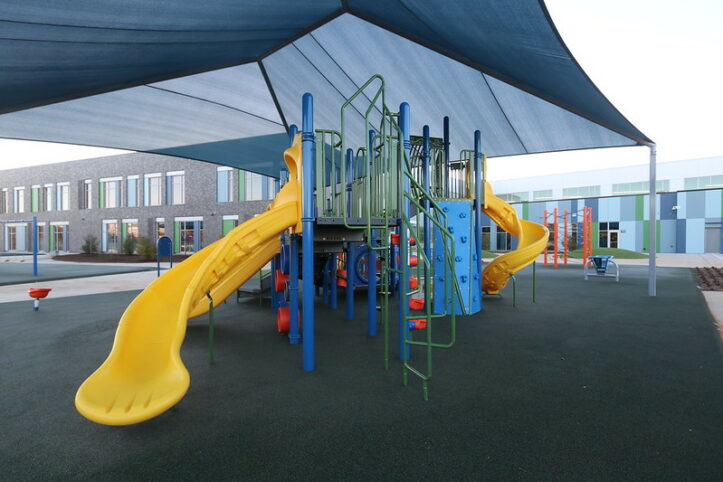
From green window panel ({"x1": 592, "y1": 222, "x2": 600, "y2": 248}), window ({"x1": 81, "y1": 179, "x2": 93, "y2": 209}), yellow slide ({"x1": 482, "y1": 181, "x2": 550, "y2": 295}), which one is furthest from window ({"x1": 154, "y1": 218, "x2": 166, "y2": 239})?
green window panel ({"x1": 592, "y1": 222, "x2": 600, "y2": 248})

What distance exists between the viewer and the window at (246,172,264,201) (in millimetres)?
23875

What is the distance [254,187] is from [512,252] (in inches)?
786

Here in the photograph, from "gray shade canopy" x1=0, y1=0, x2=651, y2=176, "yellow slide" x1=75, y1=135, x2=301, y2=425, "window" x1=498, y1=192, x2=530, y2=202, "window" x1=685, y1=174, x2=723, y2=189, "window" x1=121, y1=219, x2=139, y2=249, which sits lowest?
"yellow slide" x1=75, y1=135, x2=301, y2=425

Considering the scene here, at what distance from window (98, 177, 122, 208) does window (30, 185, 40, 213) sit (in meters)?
7.65

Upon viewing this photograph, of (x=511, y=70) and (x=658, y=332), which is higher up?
(x=511, y=70)

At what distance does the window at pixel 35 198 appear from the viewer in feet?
103

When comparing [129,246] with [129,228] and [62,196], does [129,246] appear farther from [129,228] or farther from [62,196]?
[62,196]

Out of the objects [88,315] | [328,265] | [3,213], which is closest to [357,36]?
[328,265]

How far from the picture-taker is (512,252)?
297 inches

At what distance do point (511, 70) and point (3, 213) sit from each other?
151 ft

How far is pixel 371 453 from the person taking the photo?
235 cm

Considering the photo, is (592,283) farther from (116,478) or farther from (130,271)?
(130,271)

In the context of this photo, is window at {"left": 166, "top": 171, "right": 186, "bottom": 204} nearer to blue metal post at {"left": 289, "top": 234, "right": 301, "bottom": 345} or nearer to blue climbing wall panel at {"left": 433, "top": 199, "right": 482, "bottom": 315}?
blue climbing wall panel at {"left": 433, "top": 199, "right": 482, "bottom": 315}

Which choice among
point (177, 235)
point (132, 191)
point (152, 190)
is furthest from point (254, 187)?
point (132, 191)
